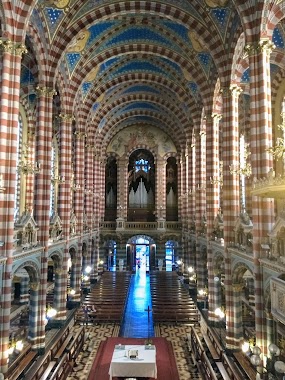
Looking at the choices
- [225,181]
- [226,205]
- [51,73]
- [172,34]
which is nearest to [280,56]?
[172,34]

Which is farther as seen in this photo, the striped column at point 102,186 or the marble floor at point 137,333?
the striped column at point 102,186

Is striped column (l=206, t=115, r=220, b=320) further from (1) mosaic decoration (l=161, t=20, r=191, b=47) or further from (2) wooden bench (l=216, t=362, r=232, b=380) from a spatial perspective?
(2) wooden bench (l=216, t=362, r=232, b=380)

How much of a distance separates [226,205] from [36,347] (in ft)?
40.4

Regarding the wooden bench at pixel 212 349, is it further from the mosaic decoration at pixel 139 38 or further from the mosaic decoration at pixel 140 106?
the mosaic decoration at pixel 140 106

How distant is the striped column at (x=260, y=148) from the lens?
13250 millimetres

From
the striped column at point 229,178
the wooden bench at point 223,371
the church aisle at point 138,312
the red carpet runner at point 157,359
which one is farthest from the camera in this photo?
the church aisle at point 138,312

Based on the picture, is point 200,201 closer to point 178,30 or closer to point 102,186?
point 178,30

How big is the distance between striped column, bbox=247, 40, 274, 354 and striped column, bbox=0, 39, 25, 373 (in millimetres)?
9954

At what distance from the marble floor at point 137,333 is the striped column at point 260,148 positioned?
5.46m

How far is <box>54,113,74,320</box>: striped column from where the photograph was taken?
21469 millimetres

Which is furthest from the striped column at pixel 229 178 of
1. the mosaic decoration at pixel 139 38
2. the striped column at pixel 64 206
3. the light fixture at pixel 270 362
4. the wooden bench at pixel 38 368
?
the striped column at pixel 64 206

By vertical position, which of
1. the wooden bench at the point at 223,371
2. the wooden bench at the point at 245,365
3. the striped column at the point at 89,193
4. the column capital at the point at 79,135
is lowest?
the wooden bench at the point at 245,365

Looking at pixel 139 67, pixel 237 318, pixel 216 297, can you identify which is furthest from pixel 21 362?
pixel 139 67

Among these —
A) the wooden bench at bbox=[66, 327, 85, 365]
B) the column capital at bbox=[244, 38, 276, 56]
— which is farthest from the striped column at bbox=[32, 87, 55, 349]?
the column capital at bbox=[244, 38, 276, 56]
